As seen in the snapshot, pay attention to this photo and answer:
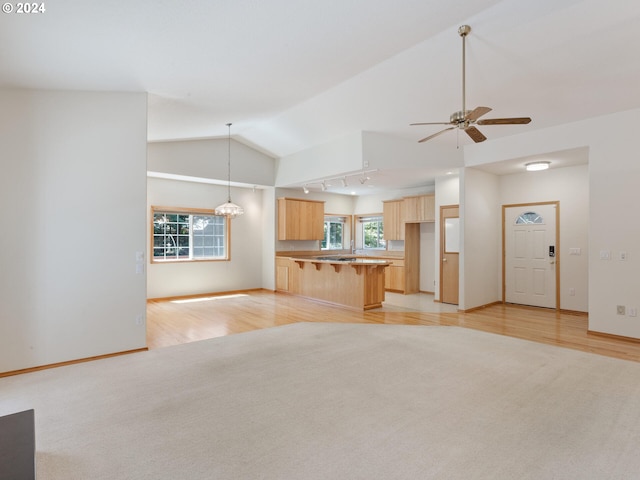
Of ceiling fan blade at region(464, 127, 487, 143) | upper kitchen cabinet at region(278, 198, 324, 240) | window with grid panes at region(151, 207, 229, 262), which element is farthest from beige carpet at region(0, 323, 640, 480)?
upper kitchen cabinet at region(278, 198, 324, 240)

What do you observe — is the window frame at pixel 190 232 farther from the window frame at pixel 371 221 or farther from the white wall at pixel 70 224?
the window frame at pixel 371 221

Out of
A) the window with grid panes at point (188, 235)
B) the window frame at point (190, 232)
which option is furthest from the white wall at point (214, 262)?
the window with grid panes at point (188, 235)

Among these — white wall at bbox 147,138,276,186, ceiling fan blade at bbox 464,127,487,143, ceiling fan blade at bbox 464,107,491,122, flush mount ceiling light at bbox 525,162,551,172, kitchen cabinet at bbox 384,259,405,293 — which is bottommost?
kitchen cabinet at bbox 384,259,405,293

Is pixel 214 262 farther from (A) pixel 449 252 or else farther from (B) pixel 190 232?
(A) pixel 449 252

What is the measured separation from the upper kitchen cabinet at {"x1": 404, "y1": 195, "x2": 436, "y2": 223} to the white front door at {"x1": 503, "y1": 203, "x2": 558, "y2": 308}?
1504mm

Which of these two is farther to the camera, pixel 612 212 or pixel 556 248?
pixel 556 248

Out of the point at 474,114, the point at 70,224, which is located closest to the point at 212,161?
the point at 70,224

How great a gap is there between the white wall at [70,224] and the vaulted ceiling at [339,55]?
0.36 m

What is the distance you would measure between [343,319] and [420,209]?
3.69 metres

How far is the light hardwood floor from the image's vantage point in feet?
14.9

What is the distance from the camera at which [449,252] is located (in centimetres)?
722

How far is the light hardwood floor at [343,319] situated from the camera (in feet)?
14.9

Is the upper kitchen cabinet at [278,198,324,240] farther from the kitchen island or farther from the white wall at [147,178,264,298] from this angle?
the white wall at [147,178,264,298]

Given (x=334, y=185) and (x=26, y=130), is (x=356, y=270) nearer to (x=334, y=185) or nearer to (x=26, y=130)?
(x=334, y=185)
